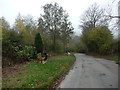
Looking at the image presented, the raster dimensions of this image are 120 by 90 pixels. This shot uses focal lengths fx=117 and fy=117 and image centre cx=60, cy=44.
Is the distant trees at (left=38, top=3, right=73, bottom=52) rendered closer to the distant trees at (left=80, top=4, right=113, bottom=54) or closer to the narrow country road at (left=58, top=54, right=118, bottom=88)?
the distant trees at (left=80, top=4, right=113, bottom=54)

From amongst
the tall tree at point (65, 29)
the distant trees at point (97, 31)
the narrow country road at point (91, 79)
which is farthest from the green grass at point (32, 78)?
the tall tree at point (65, 29)

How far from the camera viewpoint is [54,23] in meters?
27.6

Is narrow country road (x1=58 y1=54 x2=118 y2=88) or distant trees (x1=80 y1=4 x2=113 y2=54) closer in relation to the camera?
narrow country road (x1=58 y1=54 x2=118 y2=88)

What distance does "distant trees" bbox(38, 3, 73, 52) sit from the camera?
2727cm

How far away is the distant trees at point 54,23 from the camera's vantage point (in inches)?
1073

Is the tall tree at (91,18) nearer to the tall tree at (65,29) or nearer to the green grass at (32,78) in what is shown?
the tall tree at (65,29)

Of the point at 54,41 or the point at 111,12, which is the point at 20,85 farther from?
the point at 54,41

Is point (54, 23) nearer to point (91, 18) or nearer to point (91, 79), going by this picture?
point (91, 18)

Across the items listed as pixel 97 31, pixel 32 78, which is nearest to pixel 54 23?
pixel 97 31

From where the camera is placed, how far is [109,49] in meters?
25.4

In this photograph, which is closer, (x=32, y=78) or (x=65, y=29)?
(x=32, y=78)

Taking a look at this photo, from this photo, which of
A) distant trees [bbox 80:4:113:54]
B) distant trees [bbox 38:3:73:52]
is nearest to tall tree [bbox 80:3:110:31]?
distant trees [bbox 80:4:113:54]

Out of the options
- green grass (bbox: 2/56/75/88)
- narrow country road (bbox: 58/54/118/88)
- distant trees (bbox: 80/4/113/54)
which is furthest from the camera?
distant trees (bbox: 80/4/113/54)

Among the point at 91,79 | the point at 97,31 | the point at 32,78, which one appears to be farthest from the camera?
the point at 97,31
